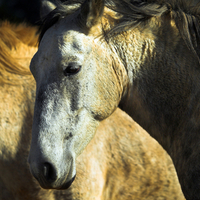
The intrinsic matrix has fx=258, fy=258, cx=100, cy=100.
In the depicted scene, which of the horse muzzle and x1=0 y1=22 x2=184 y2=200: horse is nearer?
the horse muzzle

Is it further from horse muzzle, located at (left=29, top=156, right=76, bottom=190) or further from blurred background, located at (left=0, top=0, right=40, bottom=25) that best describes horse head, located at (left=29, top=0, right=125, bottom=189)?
blurred background, located at (left=0, top=0, right=40, bottom=25)

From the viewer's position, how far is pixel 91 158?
2.00m

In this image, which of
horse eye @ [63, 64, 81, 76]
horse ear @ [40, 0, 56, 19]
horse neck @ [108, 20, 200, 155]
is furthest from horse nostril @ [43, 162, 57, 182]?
horse ear @ [40, 0, 56, 19]

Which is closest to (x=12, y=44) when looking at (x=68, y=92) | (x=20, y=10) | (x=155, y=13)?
(x=20, y=10)

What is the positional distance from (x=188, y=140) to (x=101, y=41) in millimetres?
641

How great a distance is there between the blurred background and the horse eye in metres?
1.30

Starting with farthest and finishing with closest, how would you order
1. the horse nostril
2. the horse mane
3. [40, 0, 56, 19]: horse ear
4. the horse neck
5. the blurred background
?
the blurred background
the horse mane
[40, 0, 56, 19]: horse ear
the horse neck
the horse nostril

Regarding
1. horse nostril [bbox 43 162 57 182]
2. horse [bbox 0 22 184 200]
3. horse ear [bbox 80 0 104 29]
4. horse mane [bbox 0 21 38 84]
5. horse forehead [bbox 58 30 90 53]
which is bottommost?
horse [bbox 0 22 184 200]

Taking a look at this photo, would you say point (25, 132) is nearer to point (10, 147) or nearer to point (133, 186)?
point (10, 147)

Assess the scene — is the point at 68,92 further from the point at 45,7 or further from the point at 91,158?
the point at 91,158

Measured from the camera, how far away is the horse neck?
1.27 meters

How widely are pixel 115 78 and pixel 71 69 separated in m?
0.24

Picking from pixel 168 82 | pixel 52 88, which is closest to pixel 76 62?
pixel 52 88

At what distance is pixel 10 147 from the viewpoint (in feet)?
6.35
